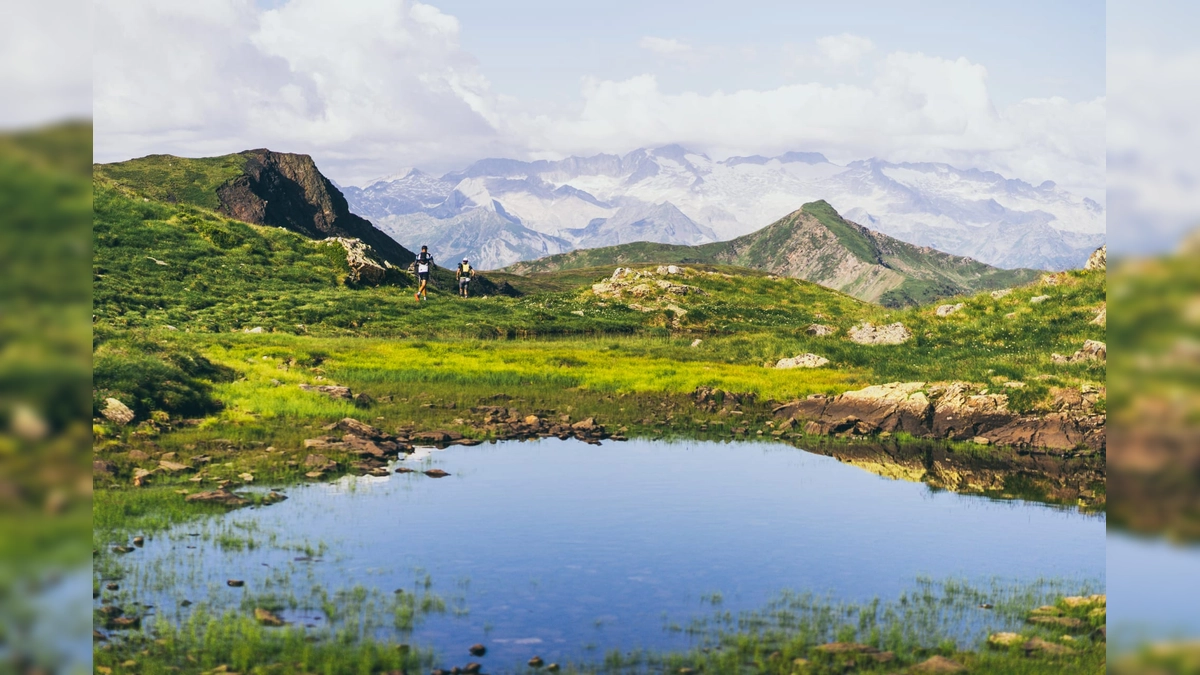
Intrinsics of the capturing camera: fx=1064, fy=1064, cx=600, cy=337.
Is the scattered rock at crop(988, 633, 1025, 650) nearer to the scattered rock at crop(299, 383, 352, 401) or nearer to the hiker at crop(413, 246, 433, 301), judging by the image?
the scattered rock at crop(299, 383, 352, 401)

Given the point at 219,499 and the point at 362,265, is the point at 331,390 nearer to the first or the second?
the point at 219,499

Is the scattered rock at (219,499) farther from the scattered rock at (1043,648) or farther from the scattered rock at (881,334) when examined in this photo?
the scattered rock at (881,334)

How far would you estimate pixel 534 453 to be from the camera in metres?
36.9

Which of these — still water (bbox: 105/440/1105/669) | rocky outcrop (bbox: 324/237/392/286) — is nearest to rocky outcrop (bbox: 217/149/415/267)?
rocky outcrop (bbox: 324/237/392/286)

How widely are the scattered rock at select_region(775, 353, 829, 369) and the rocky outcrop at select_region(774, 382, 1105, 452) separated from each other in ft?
51.1

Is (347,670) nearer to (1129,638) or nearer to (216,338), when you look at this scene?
(1129,638)

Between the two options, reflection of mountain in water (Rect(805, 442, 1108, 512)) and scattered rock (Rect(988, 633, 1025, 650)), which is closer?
scattered rock (Rect(988, 633, 1025, 650))

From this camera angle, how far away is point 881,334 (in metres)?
71.2

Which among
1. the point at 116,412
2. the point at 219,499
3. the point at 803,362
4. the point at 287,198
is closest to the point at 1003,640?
the point at 219,499

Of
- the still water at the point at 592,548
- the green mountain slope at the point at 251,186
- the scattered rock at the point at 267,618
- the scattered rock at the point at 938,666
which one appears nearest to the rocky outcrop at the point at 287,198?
the green mountain slope at the point at 251,186

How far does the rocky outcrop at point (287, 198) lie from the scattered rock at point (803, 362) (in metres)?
108

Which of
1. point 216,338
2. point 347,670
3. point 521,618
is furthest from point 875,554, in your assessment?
point 216,338

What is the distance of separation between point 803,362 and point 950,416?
2063cm

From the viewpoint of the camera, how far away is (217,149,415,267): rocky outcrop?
524ft
